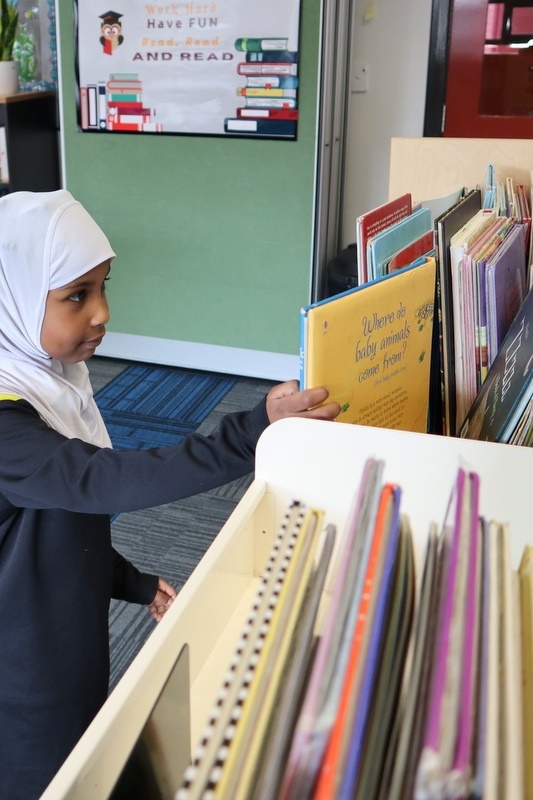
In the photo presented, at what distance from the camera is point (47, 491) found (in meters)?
0.90

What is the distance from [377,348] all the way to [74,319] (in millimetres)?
468

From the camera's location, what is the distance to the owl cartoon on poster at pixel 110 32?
10.6 ft

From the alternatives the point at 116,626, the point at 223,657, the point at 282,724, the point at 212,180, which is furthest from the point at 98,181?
the point at 282,724

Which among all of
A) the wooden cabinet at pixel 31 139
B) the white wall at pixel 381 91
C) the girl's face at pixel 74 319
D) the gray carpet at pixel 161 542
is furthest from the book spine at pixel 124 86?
the girl's face at pixel 74 319

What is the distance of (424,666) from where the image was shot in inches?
15.7

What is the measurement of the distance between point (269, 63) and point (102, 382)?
61.7 inches

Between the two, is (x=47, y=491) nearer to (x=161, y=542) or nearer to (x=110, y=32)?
(x=161, y=542)

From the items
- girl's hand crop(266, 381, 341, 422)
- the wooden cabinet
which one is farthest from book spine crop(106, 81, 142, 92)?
girl's hand crop(266, 381, 341, 422)

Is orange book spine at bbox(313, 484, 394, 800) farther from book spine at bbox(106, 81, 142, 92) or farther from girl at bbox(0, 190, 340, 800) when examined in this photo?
book spine at bbox(106, 81, 142, 92)

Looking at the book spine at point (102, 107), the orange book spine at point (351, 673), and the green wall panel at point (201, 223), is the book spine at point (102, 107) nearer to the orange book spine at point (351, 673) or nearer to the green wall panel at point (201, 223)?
the green wall panel at point (201, 223)

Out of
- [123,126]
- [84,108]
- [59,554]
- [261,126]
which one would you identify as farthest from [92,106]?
[59,554]

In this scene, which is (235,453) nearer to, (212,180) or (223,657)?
(223,657)

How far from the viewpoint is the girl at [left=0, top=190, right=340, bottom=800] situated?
3.05 ft

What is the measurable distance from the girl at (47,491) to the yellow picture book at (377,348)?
0.08 metres
